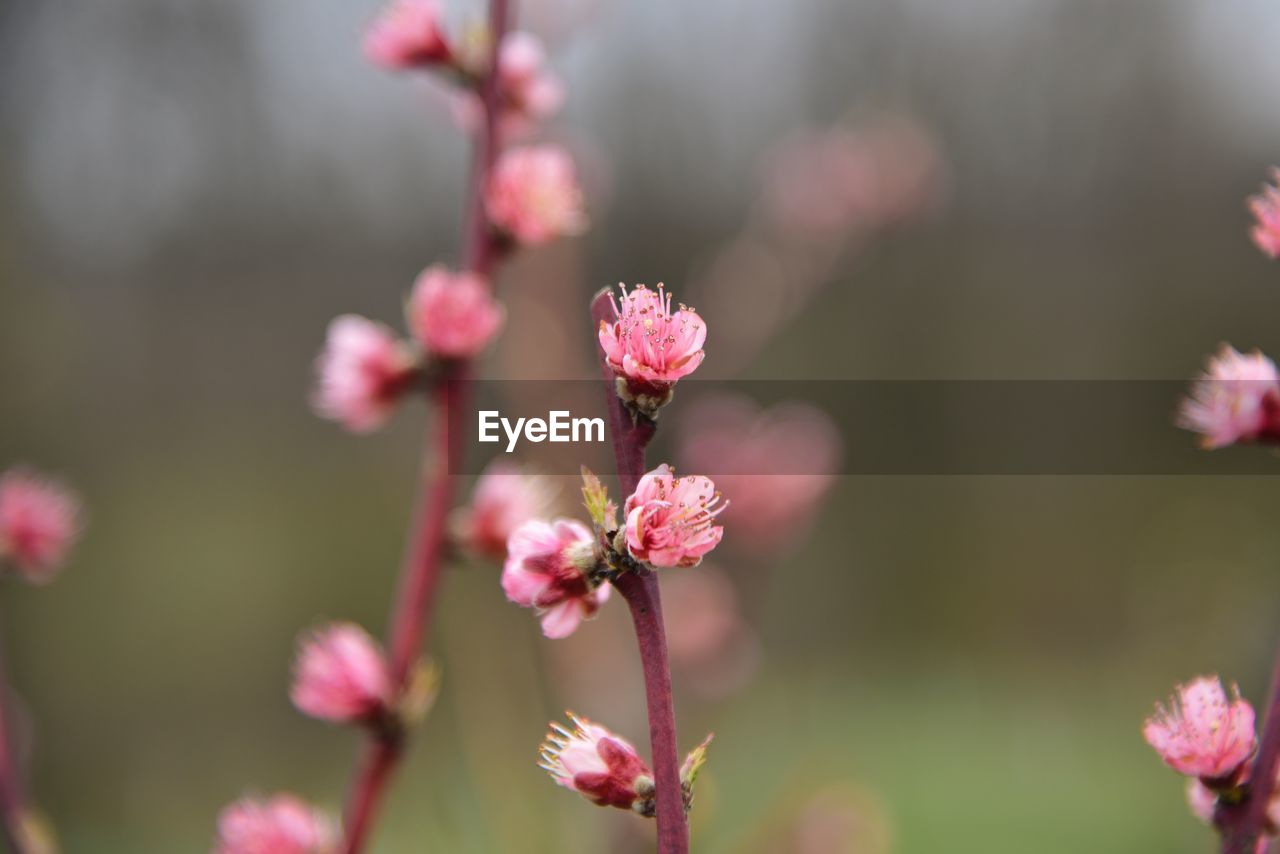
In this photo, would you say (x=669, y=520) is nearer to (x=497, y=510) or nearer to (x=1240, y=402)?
(x=1240, y=402)

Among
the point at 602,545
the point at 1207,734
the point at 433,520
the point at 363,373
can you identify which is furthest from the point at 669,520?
the point at 363,373

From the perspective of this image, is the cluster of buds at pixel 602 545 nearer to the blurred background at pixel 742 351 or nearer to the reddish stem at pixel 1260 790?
the reddish stem at pixel 1260 790

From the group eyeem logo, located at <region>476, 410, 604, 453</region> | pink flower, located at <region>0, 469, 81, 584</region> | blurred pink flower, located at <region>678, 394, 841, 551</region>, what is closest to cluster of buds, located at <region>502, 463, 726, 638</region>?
eyeem logo, located at <region>476, 410, 604, 453</region>

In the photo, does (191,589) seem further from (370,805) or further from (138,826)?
(370,805)

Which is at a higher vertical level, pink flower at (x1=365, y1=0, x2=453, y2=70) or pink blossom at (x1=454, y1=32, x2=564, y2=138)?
pink flower at (x1=365, y1=0, x2=453, y2=70)

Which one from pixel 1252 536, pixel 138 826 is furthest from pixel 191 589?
pixel 1252 536

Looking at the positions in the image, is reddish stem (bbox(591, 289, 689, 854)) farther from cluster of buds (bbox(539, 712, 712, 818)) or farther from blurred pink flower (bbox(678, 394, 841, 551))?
blurred pink flower (bbox(678, 394, 841, 551))
